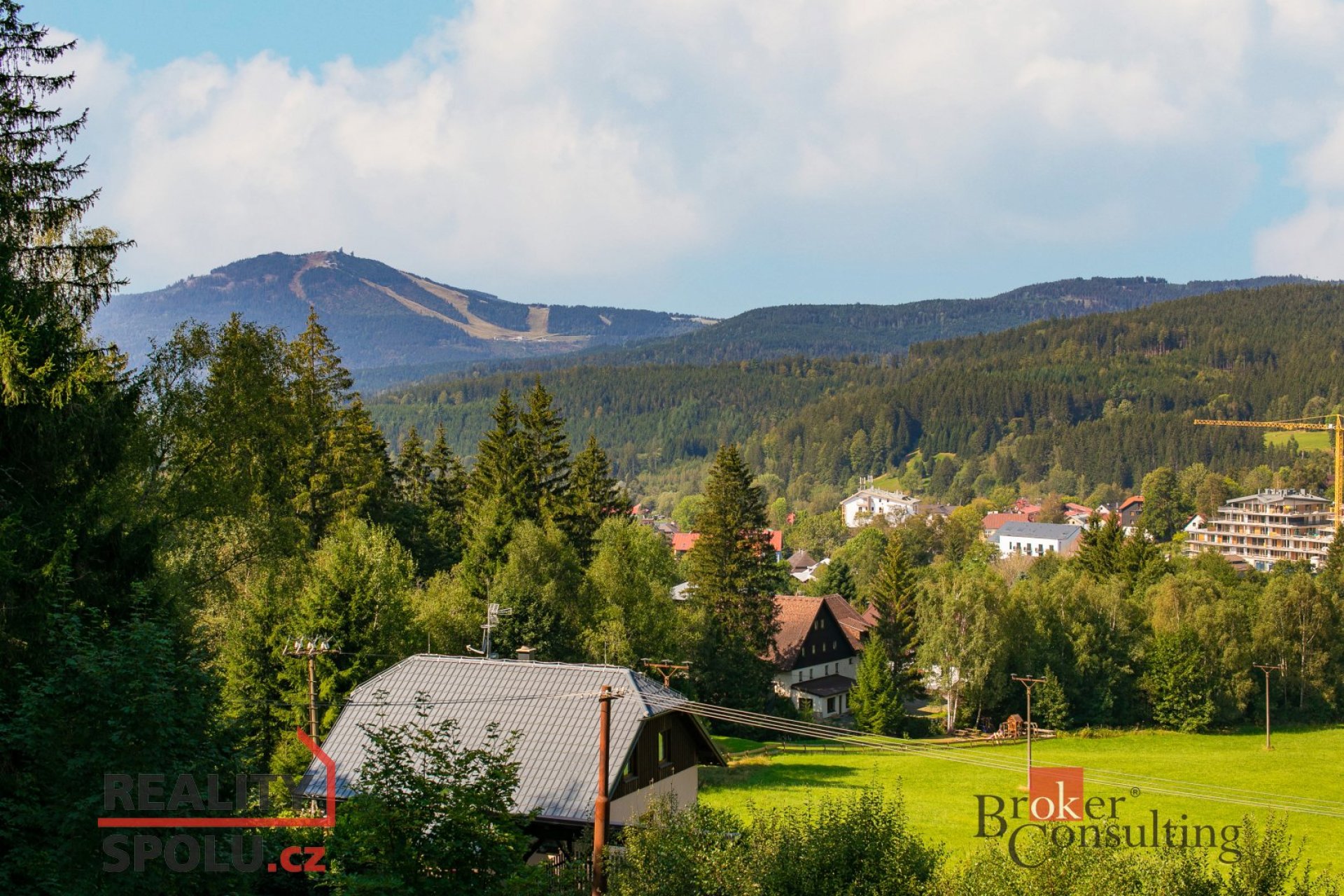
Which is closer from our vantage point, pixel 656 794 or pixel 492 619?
pixel 656 794

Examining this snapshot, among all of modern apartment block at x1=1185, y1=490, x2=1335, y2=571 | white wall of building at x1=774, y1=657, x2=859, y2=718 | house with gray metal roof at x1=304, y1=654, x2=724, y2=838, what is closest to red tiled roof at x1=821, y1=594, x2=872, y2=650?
white wall of building at x1=774, y1=657, x2=859, y2=718

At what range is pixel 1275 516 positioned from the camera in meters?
143

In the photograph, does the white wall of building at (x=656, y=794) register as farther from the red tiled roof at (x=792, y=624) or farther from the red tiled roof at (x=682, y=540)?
the red tiled roof at (x=682, y=540)

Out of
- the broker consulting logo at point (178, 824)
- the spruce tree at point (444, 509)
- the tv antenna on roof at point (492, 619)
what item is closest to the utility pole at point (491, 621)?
the tv antenna on roof at point (492, 619)

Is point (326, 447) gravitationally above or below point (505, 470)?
above

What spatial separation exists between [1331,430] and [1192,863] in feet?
691

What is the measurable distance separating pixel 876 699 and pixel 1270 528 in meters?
105

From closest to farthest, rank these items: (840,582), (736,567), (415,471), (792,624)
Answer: (736,567) → (415,471) → (792,624) → (840,582)

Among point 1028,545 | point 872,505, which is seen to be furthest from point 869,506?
point 1028,545

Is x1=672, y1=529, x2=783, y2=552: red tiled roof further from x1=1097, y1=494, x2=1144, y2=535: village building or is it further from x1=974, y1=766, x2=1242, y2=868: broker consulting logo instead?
x1=974, y1=766, x2=1242, y2=868: broker consulting logo

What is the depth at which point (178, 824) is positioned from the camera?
1269 cm

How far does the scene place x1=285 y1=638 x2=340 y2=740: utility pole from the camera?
2710cm

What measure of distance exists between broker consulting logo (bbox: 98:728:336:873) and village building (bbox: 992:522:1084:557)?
136 meters

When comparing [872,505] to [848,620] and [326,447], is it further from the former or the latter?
[326,447]
